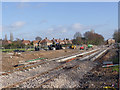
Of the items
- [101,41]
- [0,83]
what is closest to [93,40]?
[101,41]

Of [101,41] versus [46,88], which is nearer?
[46,88]

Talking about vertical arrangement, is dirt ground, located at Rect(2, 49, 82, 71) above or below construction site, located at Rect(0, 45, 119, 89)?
above

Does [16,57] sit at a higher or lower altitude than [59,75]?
higher

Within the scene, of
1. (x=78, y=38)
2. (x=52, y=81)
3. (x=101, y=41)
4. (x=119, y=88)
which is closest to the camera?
(x=119, y=88)

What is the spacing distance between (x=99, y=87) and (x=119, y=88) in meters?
0.96

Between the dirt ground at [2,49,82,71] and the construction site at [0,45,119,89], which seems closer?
the construction site at [0,45,119,89]

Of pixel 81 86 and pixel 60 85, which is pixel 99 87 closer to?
pixel 81 86

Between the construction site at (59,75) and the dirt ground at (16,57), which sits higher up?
the dirt ground at (16,57)

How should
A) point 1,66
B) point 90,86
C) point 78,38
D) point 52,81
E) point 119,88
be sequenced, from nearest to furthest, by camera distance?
point 119,88 → point 90,86 → point 52,81 → point 1,66 → point 78,38

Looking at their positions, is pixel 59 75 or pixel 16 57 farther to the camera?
pixel 16 57

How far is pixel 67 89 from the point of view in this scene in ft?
26.9

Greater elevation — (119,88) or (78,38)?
(78,38)

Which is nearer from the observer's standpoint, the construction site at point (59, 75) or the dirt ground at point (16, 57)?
the construction site at point (59, 75)

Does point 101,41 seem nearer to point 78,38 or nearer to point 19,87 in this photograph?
point 78,38
